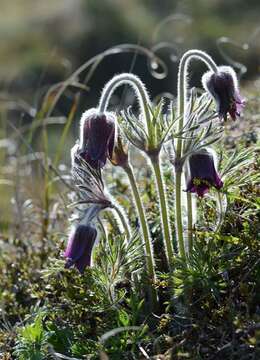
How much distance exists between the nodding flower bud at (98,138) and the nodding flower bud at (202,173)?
0.25 metres

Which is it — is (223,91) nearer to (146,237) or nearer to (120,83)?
(120,83)

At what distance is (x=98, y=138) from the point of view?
219 centimetres

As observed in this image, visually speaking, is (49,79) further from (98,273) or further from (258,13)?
(98,273)

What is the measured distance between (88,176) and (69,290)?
0.45 metres

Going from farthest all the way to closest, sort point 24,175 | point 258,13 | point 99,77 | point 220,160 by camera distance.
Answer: point 258,13
point 99,77
point 24,175
point 220,160

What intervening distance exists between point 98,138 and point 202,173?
12.5 inches

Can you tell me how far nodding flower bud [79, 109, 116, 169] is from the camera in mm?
2188

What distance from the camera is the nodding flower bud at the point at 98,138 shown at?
2.19 metres

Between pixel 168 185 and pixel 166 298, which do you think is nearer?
pixel 166 298

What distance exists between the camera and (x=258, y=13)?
42.3 ft

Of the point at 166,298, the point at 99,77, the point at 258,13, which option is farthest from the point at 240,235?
the point at 258,13

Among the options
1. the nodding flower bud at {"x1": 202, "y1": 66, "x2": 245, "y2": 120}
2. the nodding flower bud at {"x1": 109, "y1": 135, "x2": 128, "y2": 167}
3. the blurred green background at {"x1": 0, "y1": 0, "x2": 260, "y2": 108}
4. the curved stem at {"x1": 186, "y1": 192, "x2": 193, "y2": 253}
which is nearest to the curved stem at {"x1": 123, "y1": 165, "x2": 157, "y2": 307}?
the nodding flower bud at {"x1": 109, "y1": 135, "x2": 128, "y2": 167}

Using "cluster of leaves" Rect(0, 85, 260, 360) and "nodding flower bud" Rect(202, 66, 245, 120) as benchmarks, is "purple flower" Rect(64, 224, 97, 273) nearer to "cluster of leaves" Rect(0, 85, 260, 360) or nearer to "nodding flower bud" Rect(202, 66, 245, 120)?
"cluster of leaves" Rect(0, 85, 260, 360)

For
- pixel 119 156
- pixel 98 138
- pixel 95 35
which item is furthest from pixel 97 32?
pixel 98 138
